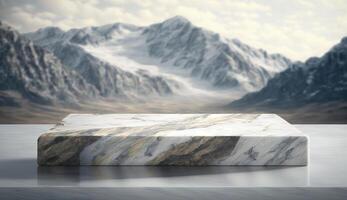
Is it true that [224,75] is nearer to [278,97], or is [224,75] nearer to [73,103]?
[278,97]

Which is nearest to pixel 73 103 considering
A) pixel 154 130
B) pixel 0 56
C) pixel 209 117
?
pixel 0 56

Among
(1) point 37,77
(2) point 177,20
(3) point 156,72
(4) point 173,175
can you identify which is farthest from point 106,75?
(4) point 173,175

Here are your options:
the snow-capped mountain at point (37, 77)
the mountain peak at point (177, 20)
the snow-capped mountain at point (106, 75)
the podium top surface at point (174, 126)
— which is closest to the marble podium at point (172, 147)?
the podium top surface at point (174, 126)

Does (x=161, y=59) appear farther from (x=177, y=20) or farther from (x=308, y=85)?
(x=308, y=85)

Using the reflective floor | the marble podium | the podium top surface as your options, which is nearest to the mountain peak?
the podium top surface

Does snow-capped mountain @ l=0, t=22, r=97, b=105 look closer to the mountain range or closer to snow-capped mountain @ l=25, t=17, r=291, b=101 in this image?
the mountain range

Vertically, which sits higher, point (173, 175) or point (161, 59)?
point (161, 59)

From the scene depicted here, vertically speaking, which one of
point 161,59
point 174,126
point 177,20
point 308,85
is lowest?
point 174,126
